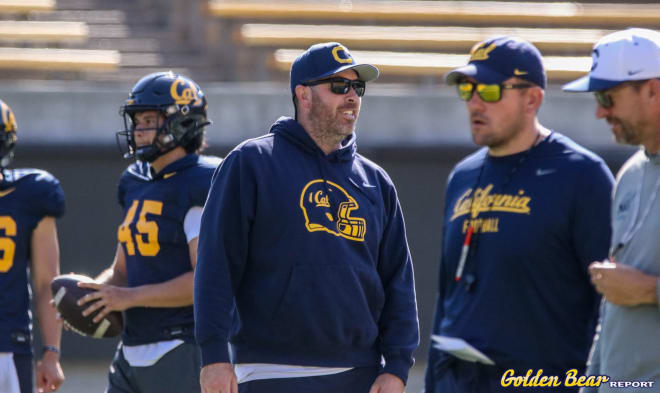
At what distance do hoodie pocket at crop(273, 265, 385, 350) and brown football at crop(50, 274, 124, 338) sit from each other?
4.12ft

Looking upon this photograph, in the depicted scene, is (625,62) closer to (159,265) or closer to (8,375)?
(159,265)

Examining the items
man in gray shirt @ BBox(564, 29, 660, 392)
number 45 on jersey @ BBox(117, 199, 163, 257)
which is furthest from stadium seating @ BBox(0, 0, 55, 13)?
man in gray shirt @ BBox(564, 29, 660, 392)

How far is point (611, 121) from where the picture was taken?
3.48 metres

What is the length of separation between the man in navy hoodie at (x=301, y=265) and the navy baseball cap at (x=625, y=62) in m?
0.80

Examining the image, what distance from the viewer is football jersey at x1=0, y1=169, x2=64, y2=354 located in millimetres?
4680

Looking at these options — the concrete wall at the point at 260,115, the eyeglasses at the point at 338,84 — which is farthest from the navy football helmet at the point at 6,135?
the concrete wall at the point at 260,115

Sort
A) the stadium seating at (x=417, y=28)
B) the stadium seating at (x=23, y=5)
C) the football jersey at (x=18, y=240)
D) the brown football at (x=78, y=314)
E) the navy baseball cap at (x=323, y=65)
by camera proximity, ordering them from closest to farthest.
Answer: the navy baseball cap at (x=323, y=65), the brown football at (x=78, y=314), the football jersey at (x=18, y=240), the stadium seating at (x=417, y=28), the stadium seating at (x=23, y=5)

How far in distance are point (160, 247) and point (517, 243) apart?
4.93 feet

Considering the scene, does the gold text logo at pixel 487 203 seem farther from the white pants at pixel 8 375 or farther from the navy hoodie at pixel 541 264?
the white pants at pixel 8 375

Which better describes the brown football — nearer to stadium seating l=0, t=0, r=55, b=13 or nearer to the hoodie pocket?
the hoodie pocket

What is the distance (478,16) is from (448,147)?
426 centimetres

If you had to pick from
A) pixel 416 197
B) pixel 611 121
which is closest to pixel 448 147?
pixel 416 197

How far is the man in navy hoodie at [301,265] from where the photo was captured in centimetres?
344

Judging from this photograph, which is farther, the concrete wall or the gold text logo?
the concrete wall
